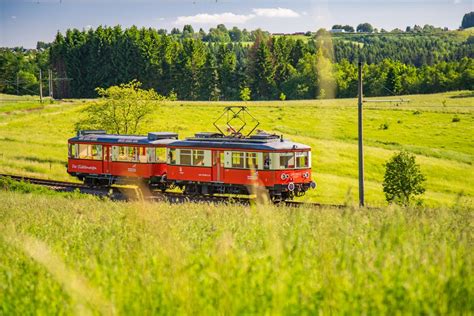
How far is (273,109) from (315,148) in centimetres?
2999

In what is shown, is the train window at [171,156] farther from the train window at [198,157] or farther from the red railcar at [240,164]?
the train window at [198,157]

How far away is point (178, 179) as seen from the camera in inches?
1181

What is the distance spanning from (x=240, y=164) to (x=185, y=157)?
3.18m

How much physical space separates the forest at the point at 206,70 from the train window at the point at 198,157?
8528 centimetres

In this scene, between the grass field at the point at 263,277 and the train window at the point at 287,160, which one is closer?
the grass field at the point at 263,277

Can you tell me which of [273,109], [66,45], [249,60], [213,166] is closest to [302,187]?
[213,166]

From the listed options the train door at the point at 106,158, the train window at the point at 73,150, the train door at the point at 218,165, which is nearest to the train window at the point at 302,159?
the train door at the point at 218,165

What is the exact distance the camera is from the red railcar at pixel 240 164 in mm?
27266

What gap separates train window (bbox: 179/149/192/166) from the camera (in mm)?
29425

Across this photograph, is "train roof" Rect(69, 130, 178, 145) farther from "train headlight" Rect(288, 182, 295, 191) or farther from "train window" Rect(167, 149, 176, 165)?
"train headlight" Rect(288, 182, 295, 191)

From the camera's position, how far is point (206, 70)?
117938 mm

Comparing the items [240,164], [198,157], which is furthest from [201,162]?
[240,164]

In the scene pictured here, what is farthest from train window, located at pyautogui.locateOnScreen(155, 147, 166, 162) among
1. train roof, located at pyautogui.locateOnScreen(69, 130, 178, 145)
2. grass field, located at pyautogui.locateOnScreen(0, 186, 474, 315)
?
grass field, located at pyautogui.locateOnScreen(0, 186, 474, 315)

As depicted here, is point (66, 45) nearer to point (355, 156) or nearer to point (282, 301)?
point (355, 156)
